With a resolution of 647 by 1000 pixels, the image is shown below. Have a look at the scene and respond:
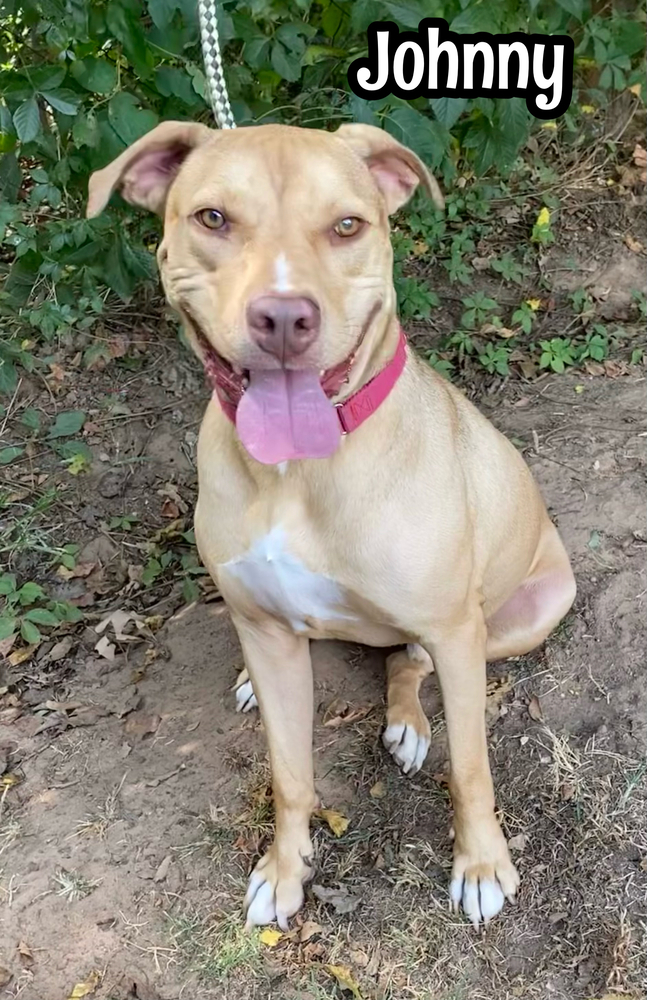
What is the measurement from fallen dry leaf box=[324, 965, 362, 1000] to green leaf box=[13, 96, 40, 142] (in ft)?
8.42

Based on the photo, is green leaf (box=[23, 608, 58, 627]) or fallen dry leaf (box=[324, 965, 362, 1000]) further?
green leaf (box=[23, 608, 58, 627])

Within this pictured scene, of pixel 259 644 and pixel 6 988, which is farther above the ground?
pixel 259 644

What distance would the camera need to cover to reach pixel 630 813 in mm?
2838

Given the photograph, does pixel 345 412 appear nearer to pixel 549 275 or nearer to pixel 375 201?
pixel 375 201

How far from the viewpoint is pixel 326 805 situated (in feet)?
9.83

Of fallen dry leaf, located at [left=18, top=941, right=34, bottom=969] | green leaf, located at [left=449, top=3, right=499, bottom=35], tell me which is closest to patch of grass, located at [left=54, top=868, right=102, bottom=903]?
fallen dry leaf, located at [left=18, top=941, right=34, bottom=969]

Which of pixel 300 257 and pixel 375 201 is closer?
pixel 300 257

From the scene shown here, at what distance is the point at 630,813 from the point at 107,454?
2.84 m

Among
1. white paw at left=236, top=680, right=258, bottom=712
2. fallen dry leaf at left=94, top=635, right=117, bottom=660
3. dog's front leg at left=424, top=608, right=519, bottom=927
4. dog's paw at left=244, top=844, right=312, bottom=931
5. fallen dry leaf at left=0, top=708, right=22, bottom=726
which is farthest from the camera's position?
fallen dry leaf at left=94, top=635, right=117, bottom=660

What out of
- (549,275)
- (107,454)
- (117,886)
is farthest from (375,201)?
(549,275)

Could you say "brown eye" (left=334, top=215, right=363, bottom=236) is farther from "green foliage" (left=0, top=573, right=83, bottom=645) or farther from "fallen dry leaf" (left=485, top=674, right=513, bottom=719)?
"green foliage" (left=0, top=573, right=83, bottom=645)

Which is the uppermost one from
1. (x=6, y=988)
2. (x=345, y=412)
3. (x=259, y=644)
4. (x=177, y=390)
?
(x=345, y=412)

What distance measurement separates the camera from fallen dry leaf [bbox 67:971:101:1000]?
101 inches

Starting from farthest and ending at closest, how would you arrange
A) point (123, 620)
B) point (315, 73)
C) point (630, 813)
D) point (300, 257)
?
point (123, 620) < point (315, 73) < point (630, 813) < point (300, 257)
